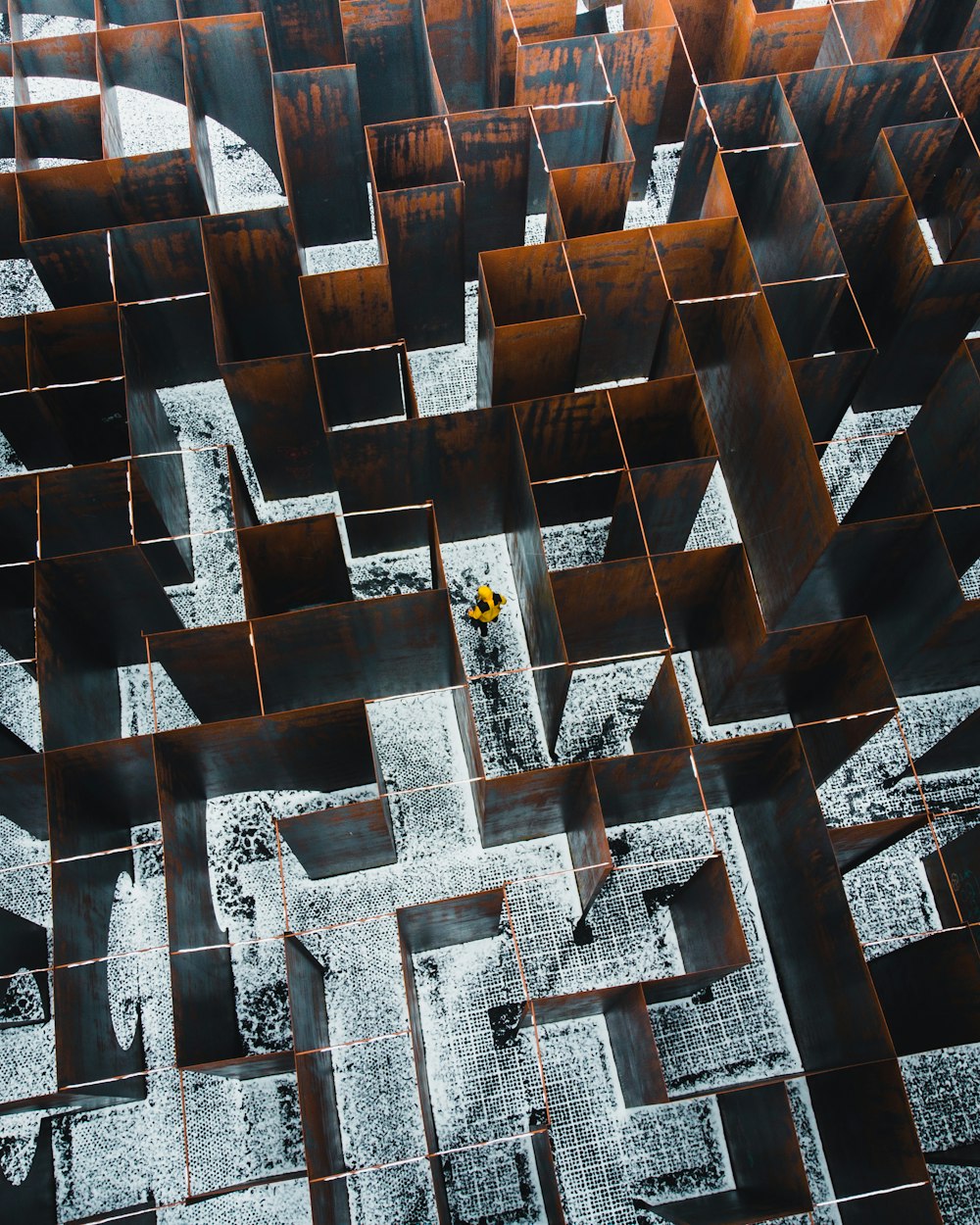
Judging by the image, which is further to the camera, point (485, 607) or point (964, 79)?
point (964, 79)

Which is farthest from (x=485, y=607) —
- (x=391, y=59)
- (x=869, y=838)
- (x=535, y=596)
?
(x=391, y=59)

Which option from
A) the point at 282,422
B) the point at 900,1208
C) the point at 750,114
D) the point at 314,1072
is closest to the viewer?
the point at 900,1208

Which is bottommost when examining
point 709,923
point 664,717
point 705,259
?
point 709,923

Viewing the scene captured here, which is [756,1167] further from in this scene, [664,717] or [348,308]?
[348,308]

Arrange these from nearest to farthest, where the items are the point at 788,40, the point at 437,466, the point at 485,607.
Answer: the point at 437,466, the point at 485,607, the point at 788,40

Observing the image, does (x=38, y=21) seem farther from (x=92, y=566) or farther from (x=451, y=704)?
(x=451, y=704)

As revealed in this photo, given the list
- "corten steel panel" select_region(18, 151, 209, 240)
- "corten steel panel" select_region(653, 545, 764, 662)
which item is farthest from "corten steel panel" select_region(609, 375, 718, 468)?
"corten steel panel" select_region(18, 151, 209, 240)

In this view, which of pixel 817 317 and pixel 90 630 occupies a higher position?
pixel 817 317

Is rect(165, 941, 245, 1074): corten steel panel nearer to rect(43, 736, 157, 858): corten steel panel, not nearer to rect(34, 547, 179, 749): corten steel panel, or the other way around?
rect(43, 736, 157, 858): corten steel panel
